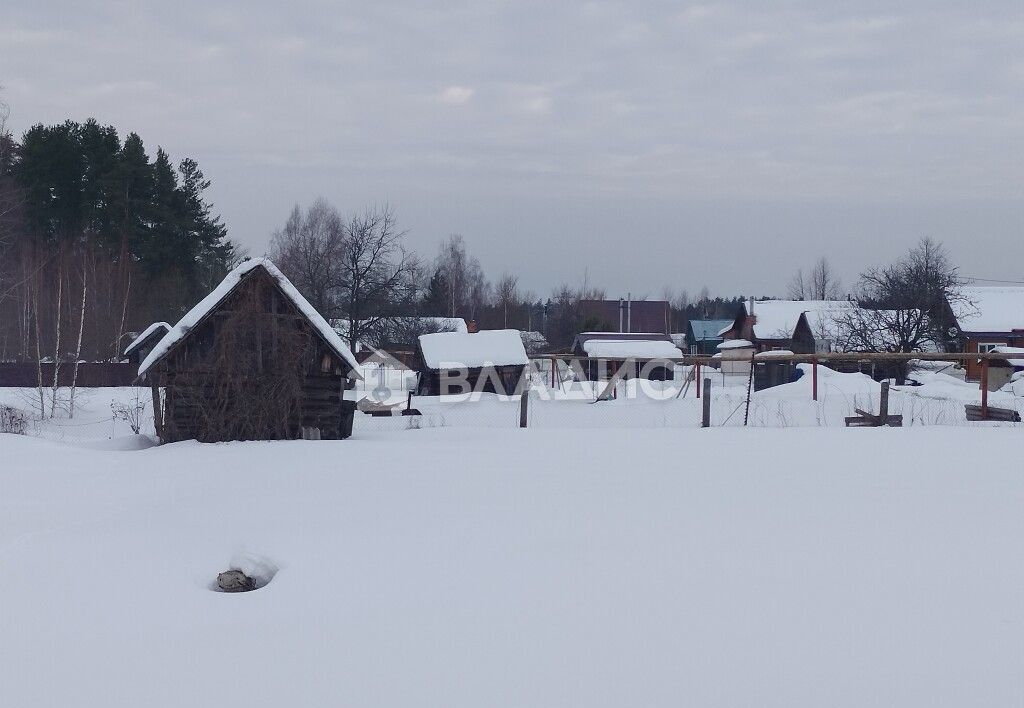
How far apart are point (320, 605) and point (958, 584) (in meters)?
4.42

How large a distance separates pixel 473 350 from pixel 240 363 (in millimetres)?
20132

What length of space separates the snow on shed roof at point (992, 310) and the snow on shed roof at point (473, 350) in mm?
24133

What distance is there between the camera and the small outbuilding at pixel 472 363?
34.1 meters

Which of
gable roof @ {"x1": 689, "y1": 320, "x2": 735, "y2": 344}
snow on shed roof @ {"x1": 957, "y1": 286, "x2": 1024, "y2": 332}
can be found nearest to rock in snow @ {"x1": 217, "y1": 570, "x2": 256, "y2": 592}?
snow on shed roof @ {"x1": 957, "y1": 286, "x2": 1024, "y2": 332}

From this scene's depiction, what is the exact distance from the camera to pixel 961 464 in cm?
1026

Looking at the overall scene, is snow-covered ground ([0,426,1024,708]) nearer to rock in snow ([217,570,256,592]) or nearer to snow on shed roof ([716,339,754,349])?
rock in snow ([217,570,256,592])

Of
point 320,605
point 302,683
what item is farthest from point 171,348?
point 302,683

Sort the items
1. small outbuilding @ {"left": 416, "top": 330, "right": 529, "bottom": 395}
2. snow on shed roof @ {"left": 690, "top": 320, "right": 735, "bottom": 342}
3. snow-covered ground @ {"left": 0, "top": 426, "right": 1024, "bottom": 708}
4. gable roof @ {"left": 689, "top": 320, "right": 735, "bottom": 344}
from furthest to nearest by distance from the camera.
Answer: gable roof @ {"left": 689, "top": 320, "right": 735, "bottom": 344} < snow on shed roof @ {"left": 690, "top": 320, "right": 735, "bottom": 342} < small outbuilding @ {"left": 416, "top": 330, "right": 529, "bottom": 395} < snow-covered ground @ {"left": 0, "top": 426, "right": 1024, "bottom": 708}

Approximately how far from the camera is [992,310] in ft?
154

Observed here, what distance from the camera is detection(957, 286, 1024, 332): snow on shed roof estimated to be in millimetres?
45562

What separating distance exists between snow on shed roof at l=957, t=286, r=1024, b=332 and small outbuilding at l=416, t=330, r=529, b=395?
24314 millimetres

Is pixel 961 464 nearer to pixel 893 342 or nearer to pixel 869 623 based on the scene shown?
pixel 869 623

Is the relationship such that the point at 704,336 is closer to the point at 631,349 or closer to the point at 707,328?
the point at 707,328

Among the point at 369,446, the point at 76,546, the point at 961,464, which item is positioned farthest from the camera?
the point at 369,446
